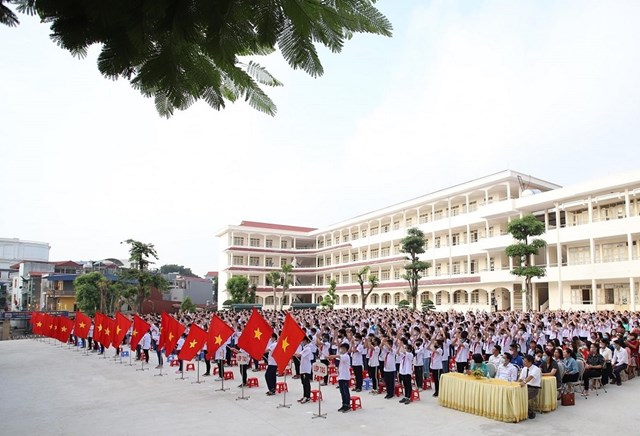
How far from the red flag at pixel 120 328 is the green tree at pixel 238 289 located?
1358 inches

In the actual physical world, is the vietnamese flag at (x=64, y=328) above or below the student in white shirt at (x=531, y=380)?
below

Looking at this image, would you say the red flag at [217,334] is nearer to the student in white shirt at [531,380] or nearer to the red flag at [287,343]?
the red flag at [287,343]

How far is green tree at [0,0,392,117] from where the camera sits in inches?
75.4

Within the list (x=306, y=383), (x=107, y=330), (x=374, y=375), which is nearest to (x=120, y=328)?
(x=107, y=330)

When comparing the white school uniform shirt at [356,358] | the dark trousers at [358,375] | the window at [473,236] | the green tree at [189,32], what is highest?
the window at [473,236]

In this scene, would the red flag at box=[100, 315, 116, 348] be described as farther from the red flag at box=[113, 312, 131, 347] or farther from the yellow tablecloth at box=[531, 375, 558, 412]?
the yellow tablecloth at box=[531, 375, 558, 412]

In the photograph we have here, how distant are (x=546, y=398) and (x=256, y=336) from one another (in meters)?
5.99

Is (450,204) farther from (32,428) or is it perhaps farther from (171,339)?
(32,428)

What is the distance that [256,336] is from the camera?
429 inches

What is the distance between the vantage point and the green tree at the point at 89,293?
45.2 metres

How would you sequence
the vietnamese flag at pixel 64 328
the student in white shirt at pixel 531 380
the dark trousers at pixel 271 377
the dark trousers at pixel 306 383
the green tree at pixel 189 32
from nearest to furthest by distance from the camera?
the green tree at pixel 189 32 < the student in white shirt at pixel 531 380 < the dark trousers at pixel 306 383 < the dark trousers at pixel 271 377 < the vietnamese flag at pixel 64 328

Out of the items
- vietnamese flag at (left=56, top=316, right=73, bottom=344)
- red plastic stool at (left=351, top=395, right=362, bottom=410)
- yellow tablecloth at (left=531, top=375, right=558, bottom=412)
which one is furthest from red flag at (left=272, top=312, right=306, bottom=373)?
vietnamese flag at (left=56, top=316, right=73, bottom=344)

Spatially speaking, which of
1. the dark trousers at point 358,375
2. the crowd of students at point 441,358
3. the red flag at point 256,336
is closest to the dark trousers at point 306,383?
the crowd of students at point 441,358

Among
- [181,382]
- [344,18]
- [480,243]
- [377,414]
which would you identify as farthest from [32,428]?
[480,243]
